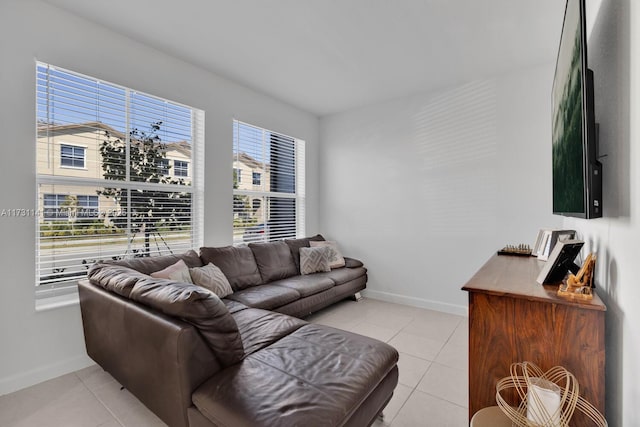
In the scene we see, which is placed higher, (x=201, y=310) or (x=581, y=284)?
(x=581, y=284)

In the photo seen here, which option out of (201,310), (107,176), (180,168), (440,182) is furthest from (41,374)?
(440,182)

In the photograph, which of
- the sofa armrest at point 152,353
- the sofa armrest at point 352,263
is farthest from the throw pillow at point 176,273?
the sofa armrest at point 352,263

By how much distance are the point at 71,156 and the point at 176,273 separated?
49.0 inches

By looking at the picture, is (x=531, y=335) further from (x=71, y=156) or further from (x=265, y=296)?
(x=71, y=156)

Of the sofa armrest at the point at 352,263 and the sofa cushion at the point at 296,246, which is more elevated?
the sofa cushion at the point at 296,246

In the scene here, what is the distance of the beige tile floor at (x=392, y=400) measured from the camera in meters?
1.74

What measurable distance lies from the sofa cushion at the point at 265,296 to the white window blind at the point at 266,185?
34.0 inches

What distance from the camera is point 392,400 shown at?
1952 mm

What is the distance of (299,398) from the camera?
121 cm

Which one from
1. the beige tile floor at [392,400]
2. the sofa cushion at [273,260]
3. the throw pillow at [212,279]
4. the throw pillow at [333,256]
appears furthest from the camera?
the throw pillow at [333,256]

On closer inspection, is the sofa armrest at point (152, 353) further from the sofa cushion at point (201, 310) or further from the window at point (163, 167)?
the window at point (163, 167)

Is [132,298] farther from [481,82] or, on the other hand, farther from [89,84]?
[481,82]

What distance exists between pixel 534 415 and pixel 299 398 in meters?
0.84

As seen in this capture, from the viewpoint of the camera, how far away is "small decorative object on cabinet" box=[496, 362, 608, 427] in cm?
97
